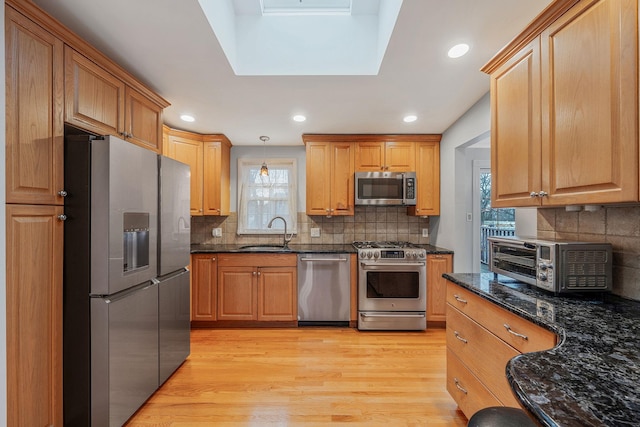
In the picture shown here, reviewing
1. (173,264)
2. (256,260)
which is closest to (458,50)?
(173,264)

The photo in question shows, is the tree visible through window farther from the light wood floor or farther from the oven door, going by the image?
the light wood floor

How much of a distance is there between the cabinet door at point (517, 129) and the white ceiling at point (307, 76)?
31 cm

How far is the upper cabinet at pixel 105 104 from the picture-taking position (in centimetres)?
154

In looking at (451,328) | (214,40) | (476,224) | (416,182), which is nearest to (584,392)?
(451,328)

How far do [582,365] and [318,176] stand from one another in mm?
2957

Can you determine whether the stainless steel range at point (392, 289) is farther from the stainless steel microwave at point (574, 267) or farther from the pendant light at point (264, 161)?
the stainless steel microwave at point (574, 267)

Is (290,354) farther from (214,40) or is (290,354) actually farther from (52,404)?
(214,40)

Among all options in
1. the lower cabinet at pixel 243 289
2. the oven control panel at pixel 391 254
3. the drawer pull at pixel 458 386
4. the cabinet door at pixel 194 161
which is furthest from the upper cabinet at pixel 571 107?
the cabinet door at pixel 194 161

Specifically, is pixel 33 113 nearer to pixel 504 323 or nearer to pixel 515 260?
pixel 504 323

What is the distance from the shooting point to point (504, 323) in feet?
4.26

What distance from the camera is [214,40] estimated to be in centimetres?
171

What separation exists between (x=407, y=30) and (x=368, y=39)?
525 mm

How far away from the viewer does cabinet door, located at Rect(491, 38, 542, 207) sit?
1.46 m

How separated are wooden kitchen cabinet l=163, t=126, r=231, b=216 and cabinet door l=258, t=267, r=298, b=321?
3.38 feet
